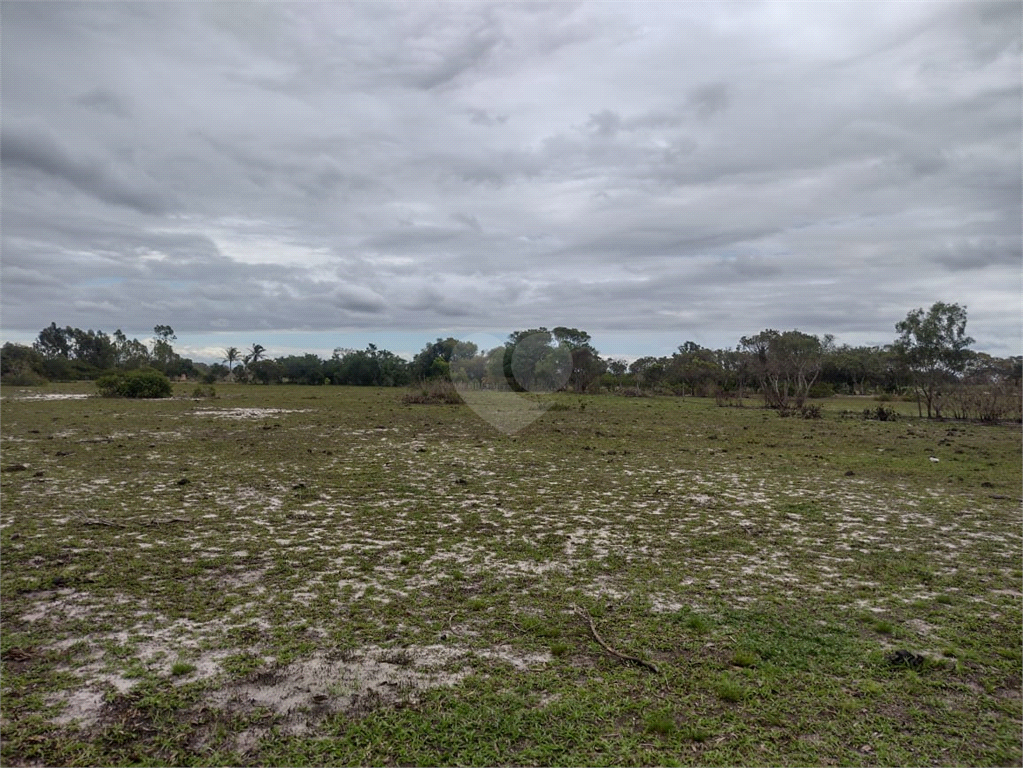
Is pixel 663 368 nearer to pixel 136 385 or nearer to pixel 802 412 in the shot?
pixel 802 412

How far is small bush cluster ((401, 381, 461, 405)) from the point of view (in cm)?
3450

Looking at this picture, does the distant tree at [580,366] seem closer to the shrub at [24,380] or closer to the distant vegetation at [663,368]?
the distant vegetation at [663,368]

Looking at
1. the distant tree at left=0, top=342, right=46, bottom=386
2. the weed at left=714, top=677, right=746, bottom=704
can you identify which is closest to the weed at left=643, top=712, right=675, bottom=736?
the weed at left=714, top=677, right=746, bottom=704

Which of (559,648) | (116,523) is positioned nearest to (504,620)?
(559,648)

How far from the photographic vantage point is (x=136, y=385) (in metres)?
37.2

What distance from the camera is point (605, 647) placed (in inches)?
167

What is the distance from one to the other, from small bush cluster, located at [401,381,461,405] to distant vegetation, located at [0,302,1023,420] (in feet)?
3.62

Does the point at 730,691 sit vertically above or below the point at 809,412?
below

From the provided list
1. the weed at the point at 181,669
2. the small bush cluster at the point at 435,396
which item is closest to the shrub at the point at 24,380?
the small bush cluster at the point at 435,396

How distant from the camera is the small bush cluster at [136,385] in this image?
3731 centimetres

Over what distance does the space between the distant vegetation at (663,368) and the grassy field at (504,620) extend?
20002mm

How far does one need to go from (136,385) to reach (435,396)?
19256 mm

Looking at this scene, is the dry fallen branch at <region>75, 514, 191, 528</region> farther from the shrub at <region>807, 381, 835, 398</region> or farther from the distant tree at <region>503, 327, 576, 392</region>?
the shrub at <region>807, 381, 835, 398</region>

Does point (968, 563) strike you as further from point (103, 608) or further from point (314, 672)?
point (103, 608)
